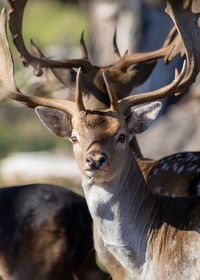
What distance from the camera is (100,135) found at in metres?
7.16

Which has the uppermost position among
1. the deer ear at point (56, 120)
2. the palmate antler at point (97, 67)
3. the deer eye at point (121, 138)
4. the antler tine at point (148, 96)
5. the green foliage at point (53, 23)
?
the antler tine at point (148, 96)

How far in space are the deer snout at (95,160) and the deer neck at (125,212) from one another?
227 millimetres

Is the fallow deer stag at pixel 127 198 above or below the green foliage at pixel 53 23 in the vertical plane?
above

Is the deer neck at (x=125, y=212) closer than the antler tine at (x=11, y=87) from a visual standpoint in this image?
Yes

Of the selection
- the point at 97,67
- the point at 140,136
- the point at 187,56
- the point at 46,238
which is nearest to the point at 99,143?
the point at 187,56

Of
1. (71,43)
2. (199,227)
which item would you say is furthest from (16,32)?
(71,43)

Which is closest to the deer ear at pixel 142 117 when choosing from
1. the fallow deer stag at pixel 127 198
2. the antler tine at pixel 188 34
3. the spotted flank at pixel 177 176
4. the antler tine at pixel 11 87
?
the fallow deer stag at pixel 127 198

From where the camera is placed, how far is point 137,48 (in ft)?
44.3

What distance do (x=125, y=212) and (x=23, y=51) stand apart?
7.22 feet

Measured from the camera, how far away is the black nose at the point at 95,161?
6.99 meters

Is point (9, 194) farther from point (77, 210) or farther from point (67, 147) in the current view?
point (67, 147)

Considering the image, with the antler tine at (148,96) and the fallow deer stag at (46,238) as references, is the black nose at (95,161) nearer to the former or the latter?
the antler tine at (148,96)

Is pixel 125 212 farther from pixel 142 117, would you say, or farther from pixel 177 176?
pixel 177 176

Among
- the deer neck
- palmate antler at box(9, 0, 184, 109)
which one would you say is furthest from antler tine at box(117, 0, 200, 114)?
palmate antler at box(9, 0, 184, 109)
